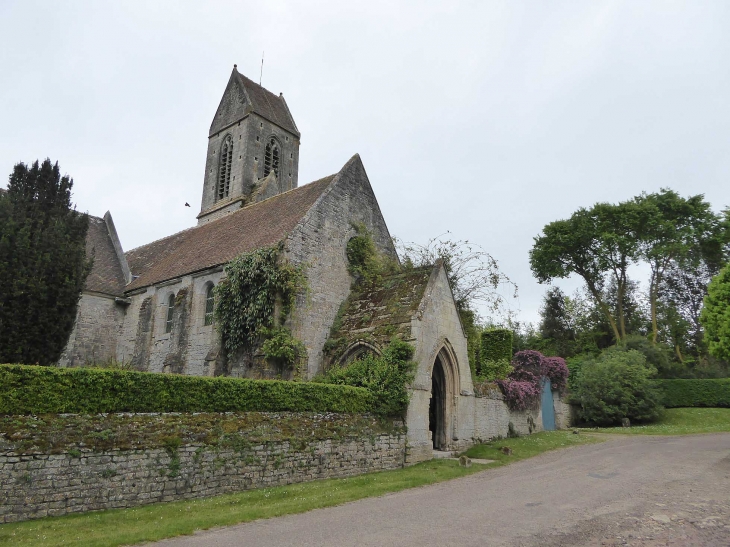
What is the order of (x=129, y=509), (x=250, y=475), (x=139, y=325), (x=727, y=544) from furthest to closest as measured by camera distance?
(x=139, y=325), (x=250, y=475), (x=129, y=509), (x=727, y=544)

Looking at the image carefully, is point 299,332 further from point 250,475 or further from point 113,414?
point 113,414

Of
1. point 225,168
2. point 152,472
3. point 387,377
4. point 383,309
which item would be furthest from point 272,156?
point 152,472

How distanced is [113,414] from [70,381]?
102 cm

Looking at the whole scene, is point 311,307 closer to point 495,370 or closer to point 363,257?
point 363,257

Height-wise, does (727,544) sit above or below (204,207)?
below

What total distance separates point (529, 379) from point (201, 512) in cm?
1900

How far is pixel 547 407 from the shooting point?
26.8m

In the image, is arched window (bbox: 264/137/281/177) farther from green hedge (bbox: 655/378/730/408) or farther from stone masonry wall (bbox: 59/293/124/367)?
green hedge (bbox: 655/378/730/408)

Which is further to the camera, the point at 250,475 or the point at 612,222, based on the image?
the point at 612,222

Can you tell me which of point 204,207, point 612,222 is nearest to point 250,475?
point 204,207

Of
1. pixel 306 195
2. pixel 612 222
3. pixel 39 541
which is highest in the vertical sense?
pixel 612 222

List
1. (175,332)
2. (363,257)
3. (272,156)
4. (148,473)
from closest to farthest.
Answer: (148,473) < (363,257) < (175,332) < (272,156)

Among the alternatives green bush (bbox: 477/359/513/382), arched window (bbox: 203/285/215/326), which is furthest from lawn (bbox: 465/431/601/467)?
arched window (bbox: 203/285/215/326)

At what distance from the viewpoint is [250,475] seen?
11383mm
